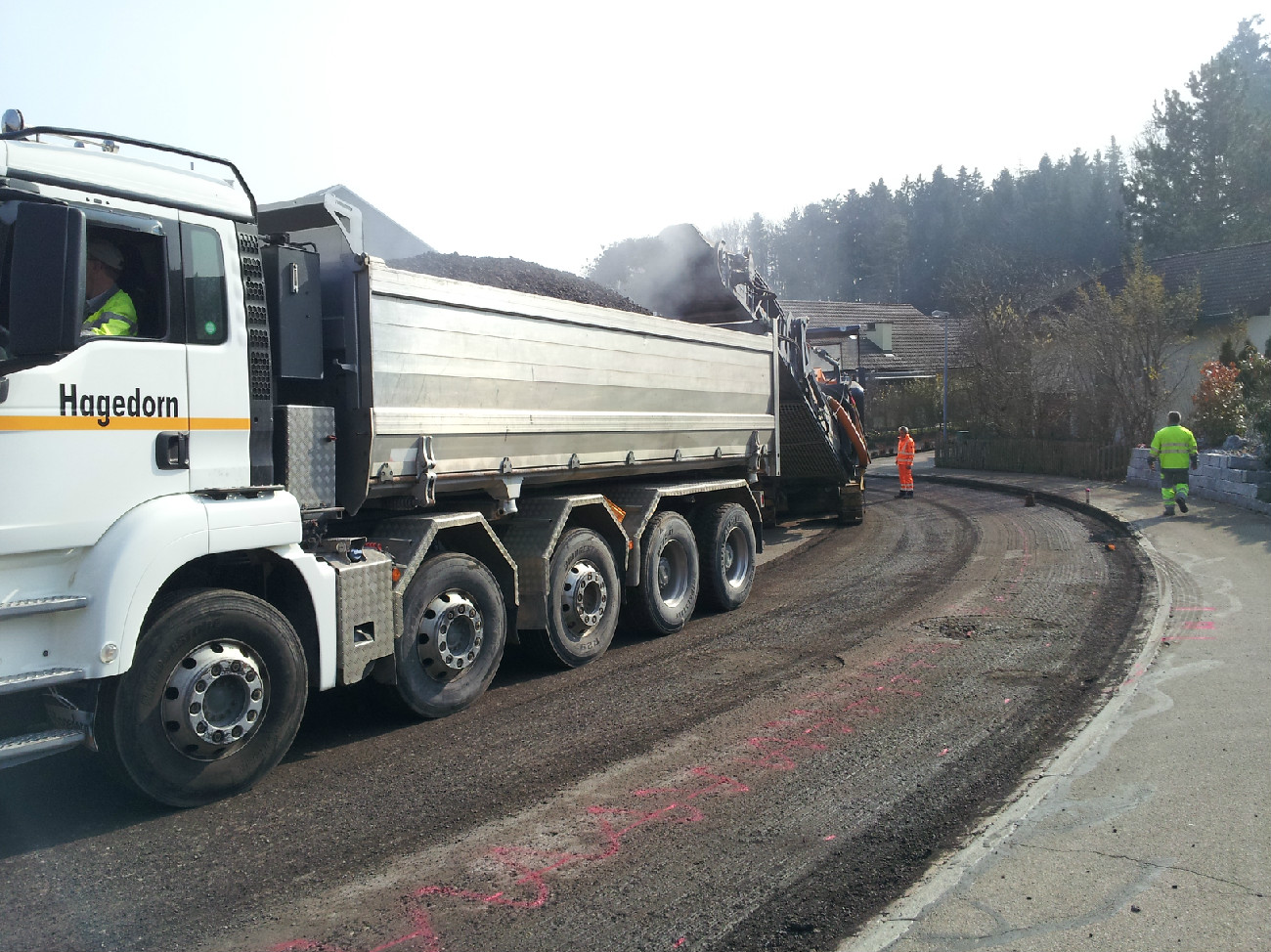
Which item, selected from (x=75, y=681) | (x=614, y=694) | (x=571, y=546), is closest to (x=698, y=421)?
(x=571, y=546)

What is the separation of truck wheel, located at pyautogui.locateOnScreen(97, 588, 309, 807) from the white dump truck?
1cm

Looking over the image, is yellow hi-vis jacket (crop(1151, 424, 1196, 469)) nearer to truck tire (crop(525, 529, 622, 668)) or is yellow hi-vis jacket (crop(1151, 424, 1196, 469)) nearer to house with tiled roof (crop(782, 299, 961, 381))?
truck tire (crop(525, 529, 622, 668))

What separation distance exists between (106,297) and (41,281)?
18.5 inches

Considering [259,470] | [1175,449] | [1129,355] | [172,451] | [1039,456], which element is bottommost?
[1039,456]

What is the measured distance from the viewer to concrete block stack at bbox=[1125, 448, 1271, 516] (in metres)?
15.0

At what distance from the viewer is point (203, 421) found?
16.6 ft

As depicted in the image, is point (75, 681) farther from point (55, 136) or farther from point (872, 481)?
point (872, 481)

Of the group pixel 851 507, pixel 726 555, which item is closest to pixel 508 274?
pixel 726 555

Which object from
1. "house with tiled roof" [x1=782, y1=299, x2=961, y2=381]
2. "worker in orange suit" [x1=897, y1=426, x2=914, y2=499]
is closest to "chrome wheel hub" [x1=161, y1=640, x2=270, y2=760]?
"worker in orange suit" [x1=897, y1=426, x2=914, y2=499]

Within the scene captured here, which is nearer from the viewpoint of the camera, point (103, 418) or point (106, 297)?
point (103, 418)

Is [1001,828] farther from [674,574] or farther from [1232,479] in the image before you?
[1232,479]

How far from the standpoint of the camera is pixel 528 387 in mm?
7125

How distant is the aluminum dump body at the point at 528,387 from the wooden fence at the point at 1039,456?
14788mm

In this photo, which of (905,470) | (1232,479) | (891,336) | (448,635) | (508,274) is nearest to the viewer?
(448,635)
